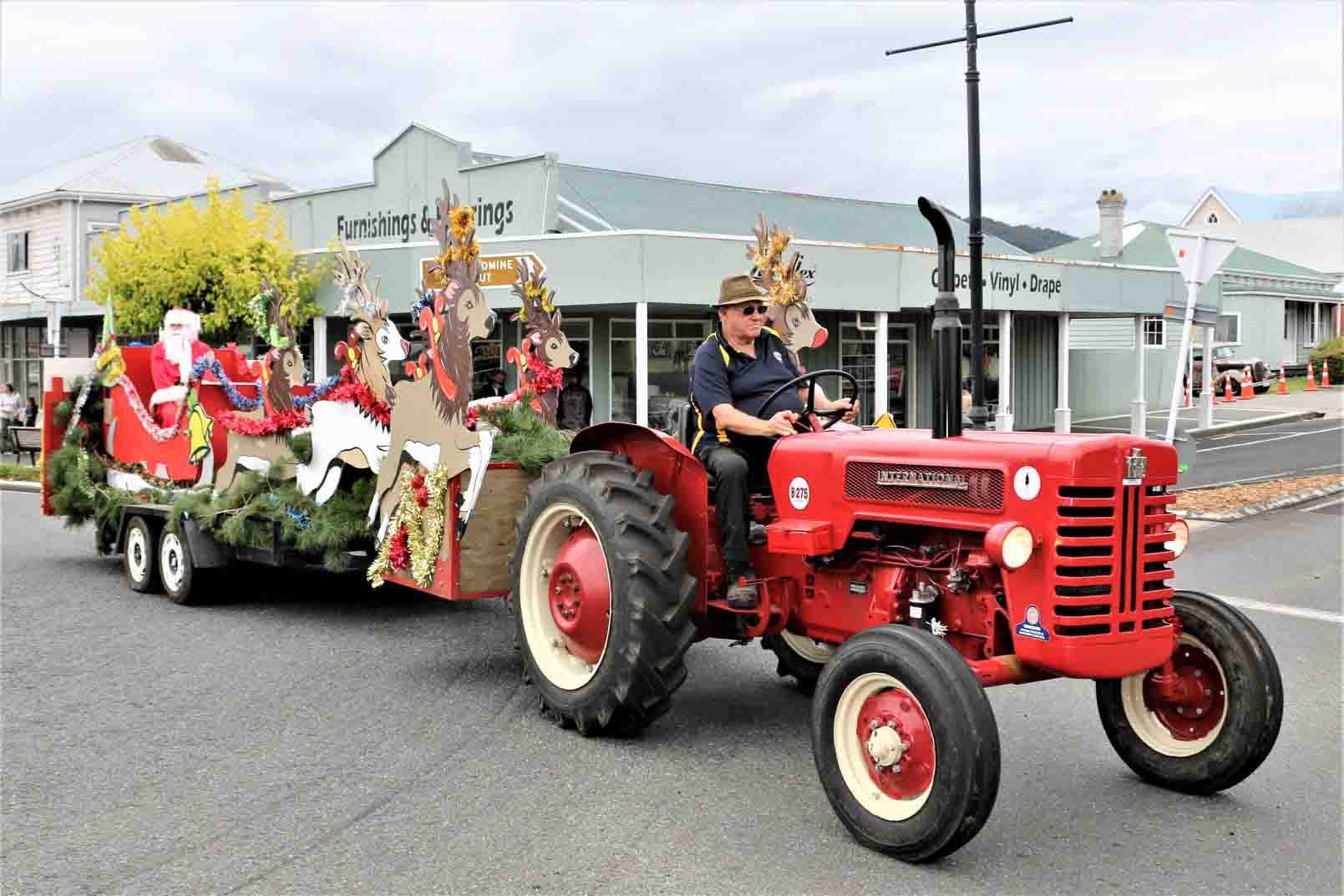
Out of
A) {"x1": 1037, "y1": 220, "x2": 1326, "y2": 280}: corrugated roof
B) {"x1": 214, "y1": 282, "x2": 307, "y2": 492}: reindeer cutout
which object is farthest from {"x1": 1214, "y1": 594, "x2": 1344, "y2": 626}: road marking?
{"x1": 1037, "y1": 220, "x2": 1326, "y2": 280}: corrugated roof

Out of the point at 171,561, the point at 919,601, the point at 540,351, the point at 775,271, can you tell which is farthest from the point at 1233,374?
the point at 919,601

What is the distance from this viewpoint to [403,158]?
2836cm

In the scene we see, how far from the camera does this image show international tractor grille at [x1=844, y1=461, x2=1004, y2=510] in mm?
4957

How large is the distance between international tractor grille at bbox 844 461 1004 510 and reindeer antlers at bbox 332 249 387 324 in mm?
4295

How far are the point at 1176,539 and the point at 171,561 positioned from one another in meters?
7.81

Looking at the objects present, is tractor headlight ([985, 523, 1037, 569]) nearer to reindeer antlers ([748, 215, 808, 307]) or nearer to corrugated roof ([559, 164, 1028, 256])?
reindeer antlers ([748, 215, 808, 307])

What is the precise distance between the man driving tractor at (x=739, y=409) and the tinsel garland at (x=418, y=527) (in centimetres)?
182

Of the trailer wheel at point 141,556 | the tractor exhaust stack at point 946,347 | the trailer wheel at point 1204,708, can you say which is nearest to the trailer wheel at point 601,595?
the tractor exhaust stack at point 946,347

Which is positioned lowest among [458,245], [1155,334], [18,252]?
[458,245]

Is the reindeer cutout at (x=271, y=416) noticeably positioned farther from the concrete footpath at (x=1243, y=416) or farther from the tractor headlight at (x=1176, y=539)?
the concrete footpath at (x=1243, y=416)

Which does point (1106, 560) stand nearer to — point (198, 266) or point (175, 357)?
point (175, 357)

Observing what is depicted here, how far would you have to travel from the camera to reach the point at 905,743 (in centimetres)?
466

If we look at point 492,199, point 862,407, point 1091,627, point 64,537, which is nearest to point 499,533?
point 1091,627

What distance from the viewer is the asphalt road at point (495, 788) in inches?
178
